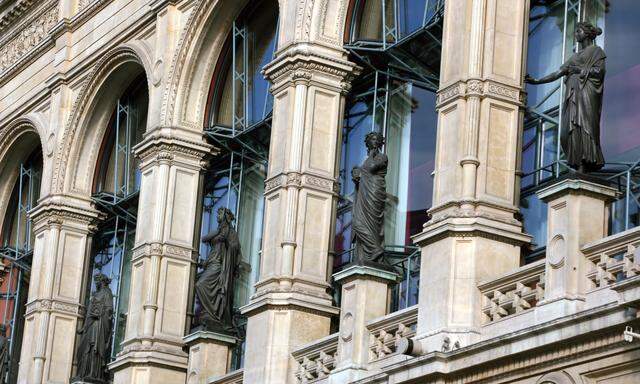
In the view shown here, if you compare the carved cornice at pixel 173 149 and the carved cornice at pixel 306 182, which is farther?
the carved cornice at pixel 173 149

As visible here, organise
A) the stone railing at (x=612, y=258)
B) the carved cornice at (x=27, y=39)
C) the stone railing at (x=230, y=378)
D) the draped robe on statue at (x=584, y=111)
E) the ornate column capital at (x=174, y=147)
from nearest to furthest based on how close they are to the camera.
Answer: the stone railing at (x=612, y=258) < the draped robe on statue at (x=584, y=111) < the stone railing at (x=230, y=378) < the ornate column capital at (x=174, y=147) < the carved cornice at (x=27, y=39)

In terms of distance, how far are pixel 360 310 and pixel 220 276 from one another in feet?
19.2

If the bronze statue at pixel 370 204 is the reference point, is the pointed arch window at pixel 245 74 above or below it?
above

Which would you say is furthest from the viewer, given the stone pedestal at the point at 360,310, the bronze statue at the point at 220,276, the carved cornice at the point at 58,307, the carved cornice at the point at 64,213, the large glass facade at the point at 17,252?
the large glass facade at the point at 17,252

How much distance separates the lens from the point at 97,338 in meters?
36.0

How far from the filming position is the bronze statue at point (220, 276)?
31.6 meters

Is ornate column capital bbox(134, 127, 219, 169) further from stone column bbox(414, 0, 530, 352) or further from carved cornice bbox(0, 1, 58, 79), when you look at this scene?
stone column bbox(414, 0, 530, 352)

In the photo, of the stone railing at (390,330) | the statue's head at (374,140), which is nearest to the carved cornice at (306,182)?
the statue's head at (374,140)

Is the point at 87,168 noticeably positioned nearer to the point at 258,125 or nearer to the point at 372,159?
the point at 258,125

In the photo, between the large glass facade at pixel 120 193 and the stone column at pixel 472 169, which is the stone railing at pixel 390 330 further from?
the large glass facade at pixel 120 193

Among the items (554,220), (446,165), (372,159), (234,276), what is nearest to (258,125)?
(234,276)

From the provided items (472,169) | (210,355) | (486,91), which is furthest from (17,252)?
(472,169)

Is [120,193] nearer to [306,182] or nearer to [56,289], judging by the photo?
[56,289]

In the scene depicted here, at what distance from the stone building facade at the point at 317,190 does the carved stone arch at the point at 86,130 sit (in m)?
0.05
